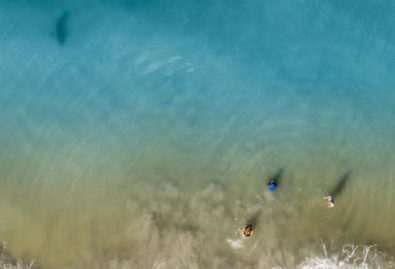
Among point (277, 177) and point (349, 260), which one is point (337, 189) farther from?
point (349, 260)

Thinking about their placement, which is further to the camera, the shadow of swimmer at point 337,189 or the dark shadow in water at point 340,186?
the dark shadow in water at point 340,186

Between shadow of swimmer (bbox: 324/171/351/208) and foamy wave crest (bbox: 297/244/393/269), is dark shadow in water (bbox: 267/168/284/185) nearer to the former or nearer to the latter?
shadow of swimmer (bbox: 324/171/351/208)

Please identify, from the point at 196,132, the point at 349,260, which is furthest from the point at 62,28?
the point at 349,260

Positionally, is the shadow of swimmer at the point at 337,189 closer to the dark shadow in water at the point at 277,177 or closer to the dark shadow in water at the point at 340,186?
the dark shadow in water at the point at 340,186

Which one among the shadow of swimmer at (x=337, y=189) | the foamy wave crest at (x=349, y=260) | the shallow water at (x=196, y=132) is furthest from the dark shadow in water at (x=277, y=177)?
the foamy wave crest at (x=349, y=260)

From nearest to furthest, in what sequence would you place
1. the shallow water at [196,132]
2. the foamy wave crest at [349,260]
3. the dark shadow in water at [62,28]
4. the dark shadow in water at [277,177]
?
the foamy wave crest at [349,260], the shallow water at [196,132], the dark shadow in water at [277,177], the dark shadow in water at [62,28]

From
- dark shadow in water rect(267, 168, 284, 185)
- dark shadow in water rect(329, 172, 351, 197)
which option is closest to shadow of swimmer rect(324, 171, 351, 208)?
dark shadow in water rect(329, 172, 351, 197)
